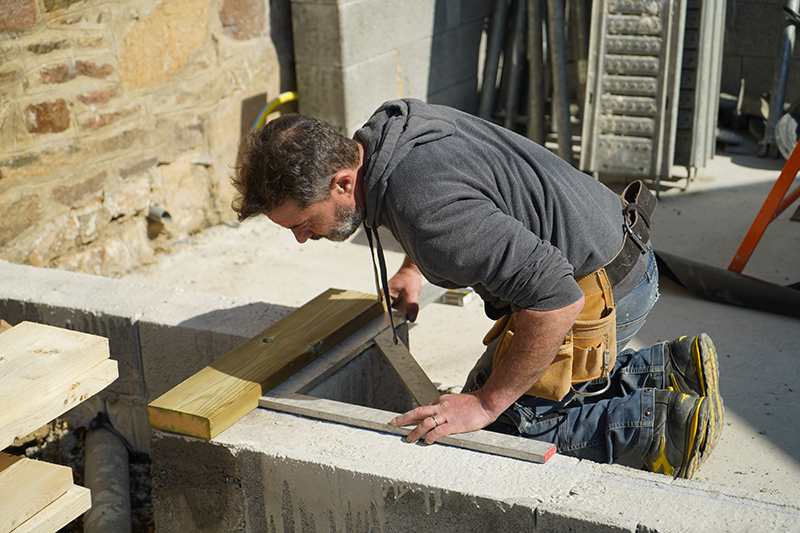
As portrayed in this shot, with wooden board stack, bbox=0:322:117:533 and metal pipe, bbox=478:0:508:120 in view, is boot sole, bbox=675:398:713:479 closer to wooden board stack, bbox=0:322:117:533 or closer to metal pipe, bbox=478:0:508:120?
wooden board stack, bbox=0:322:117:533

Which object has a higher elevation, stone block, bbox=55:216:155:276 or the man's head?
the man's head

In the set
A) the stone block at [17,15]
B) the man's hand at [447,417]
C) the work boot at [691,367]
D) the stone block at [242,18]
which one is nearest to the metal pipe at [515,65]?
the stone block at [242,18]

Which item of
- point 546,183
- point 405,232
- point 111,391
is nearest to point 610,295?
point 546,183

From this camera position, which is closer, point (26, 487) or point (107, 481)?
point (26, 487)

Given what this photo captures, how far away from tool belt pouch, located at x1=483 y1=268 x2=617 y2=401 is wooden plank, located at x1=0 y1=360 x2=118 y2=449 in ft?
3.28

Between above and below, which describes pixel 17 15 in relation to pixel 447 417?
above

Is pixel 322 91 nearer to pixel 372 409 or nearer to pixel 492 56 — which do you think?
pixel 492 56

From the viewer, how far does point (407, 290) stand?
251 centimetres

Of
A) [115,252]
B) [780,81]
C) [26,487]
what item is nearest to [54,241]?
[115,252]

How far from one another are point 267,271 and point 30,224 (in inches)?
48.2

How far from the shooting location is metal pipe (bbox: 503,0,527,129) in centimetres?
580

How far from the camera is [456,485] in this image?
5.43 feet

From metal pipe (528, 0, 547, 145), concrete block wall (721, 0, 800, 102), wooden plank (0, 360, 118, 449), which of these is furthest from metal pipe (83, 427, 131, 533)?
concrete block wall (721, 0, 800, 102)

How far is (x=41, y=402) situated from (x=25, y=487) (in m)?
0.23
